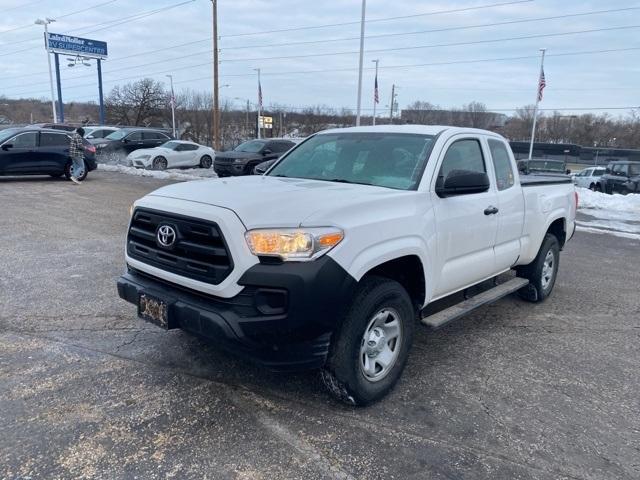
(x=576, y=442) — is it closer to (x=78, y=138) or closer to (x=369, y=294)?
(x=369, y=294)

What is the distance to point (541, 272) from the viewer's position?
561 cm

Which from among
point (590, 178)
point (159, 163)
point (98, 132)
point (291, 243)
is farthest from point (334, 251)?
point (98, 132)

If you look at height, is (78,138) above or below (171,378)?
above

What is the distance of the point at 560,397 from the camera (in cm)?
365

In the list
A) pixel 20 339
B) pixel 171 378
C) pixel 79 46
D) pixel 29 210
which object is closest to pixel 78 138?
pixel 29 210

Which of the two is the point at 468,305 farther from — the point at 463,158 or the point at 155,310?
the point at 155,310

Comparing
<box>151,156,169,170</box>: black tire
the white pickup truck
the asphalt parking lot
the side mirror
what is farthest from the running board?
<box>151,156,169,170</box>: black tire

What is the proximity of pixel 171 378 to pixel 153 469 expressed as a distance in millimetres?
1026

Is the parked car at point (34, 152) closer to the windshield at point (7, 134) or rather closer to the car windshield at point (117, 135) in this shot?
the windshield at point (7, 134)

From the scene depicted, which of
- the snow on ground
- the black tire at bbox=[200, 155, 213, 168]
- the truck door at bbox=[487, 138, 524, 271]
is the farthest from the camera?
the black tire at bbox=[200, 155, 213, 168]

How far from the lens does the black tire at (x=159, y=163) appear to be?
21047 millimetres

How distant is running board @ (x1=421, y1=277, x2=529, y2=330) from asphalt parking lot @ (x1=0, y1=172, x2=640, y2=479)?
1.35ft

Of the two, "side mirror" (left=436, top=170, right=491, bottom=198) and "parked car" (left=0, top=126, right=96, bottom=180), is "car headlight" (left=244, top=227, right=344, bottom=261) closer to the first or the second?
"side mirror" (left=436, top=170, right=491, bottom=198)

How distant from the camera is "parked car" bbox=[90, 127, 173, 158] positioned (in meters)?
22.8
